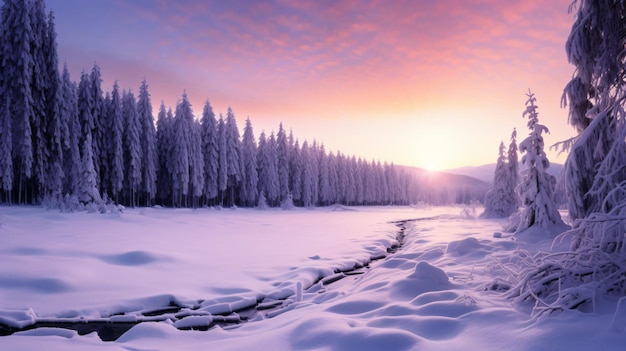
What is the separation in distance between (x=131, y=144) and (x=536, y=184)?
3890cm

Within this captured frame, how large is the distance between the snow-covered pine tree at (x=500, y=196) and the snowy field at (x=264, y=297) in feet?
85.9

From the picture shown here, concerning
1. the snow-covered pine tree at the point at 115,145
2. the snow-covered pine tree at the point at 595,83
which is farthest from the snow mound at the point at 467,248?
the snow-covered pine tree at the point at 115,145

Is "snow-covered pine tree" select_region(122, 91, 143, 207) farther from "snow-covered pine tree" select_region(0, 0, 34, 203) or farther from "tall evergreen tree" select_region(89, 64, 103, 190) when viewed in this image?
"snow-covered pine tree" select_region(0, 0, 34, 203)

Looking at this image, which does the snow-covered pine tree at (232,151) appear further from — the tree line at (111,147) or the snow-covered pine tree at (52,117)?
the snow-covered pine tree at (52,117)

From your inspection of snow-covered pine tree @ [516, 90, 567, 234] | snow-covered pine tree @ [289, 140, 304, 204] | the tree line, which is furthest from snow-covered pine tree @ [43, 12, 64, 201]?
snow-covered pine tree @ [289, 140, 304, 204]

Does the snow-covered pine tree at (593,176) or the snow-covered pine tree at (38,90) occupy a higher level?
the snow-covered pine tree at (38,90)

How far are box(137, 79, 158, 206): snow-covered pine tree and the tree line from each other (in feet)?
0.40

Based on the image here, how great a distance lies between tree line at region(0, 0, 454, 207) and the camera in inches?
1061

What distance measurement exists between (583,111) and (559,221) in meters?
14.6

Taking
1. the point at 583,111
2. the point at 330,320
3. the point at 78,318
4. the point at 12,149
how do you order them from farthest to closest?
1. the point at 12,149
2. the point at 78,318
3. the point at 583,111
4. the point at 330,320

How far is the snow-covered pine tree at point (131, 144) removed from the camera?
39.4m

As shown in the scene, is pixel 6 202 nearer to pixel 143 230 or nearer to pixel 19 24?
pixel 19 24

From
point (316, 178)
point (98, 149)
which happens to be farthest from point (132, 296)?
point (316, 178)

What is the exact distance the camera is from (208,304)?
742 centimetres
